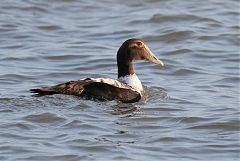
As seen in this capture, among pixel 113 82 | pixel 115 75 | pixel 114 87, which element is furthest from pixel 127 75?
pixel 115 75

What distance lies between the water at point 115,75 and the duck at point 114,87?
129mm

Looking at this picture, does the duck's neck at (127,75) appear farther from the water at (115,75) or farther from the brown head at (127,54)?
the water at (115,75)

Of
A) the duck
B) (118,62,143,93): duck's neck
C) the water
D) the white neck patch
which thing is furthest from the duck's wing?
(118,62,143,93): duck's neck

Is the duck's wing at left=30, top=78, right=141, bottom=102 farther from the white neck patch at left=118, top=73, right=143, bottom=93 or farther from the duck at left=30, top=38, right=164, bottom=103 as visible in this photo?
the white neck patch at left=118, top=73, right=143, bottom=93

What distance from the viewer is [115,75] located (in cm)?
1658

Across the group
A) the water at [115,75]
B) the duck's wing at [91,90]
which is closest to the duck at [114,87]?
the duck's wing at [91,90]

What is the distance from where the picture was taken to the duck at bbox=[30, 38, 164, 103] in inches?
549

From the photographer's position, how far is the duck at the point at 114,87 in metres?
13.9

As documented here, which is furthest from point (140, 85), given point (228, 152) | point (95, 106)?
point (228, 152)

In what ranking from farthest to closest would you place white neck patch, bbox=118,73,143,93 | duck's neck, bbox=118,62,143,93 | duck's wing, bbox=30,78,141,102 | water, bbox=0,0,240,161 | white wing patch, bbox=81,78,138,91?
duck's neck, bbox=118,62,143,93
white neck patch, bbox=118,73,143,93
white wing patch, bbox=81,78,138,91
duck's wing, bbox=30,78,141,102
water, bbox=0,0,240,161

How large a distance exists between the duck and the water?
129 millimetres

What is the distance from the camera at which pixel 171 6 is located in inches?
878

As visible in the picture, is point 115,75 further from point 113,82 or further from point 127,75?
point 113,82

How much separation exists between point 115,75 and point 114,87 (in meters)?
2.45
